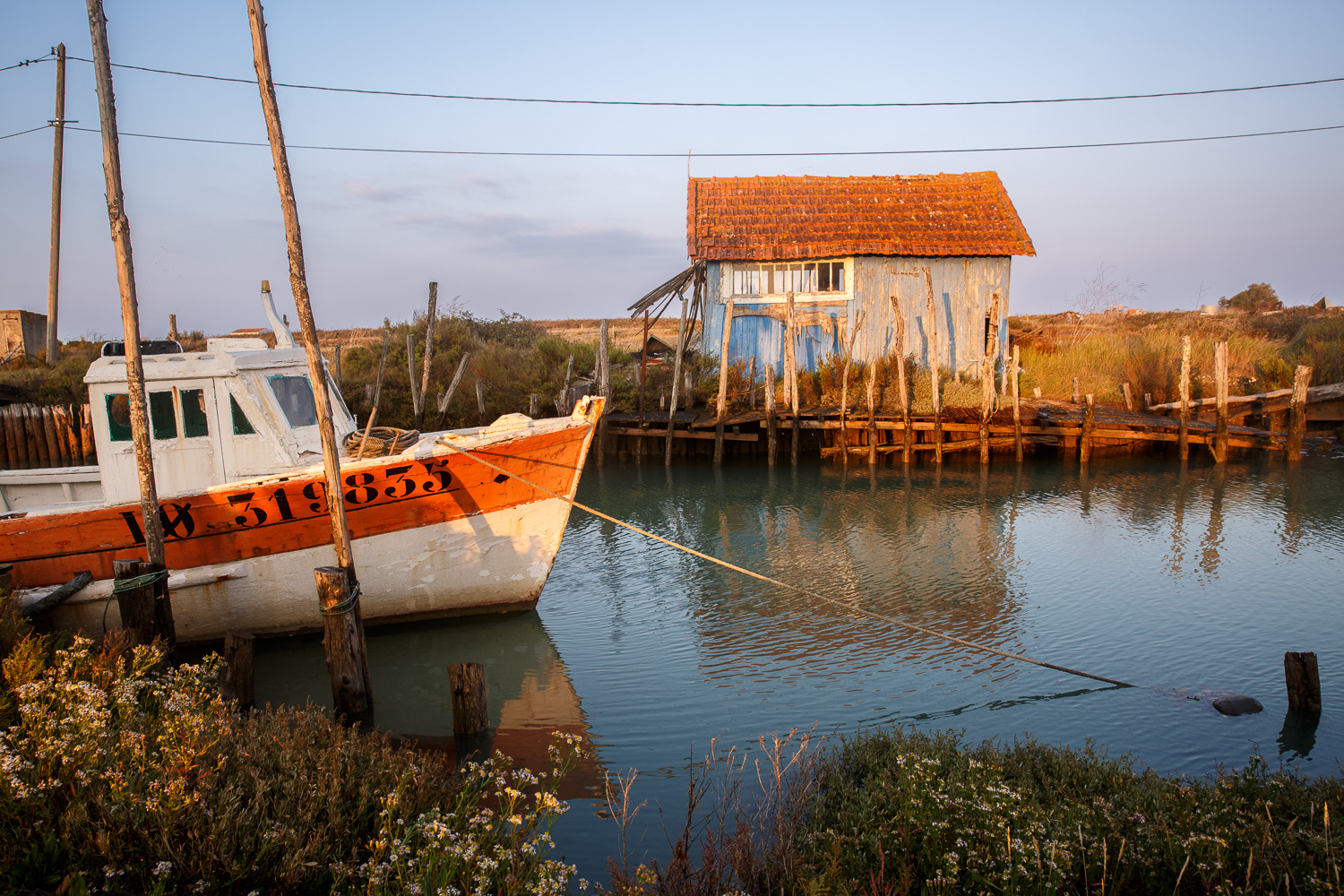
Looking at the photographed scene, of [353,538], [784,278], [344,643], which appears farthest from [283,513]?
[784,278]

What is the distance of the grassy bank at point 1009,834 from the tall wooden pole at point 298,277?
11.9 ft

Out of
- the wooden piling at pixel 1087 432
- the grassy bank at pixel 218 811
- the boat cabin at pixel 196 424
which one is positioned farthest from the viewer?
the wooden piling at pixel 1087 432

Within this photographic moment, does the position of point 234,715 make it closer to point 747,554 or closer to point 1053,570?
point 747,554

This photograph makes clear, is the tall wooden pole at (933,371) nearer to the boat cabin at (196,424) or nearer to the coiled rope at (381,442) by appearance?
the coiled rope at (381,442)

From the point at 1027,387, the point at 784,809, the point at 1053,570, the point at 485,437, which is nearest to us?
the point at 784,809

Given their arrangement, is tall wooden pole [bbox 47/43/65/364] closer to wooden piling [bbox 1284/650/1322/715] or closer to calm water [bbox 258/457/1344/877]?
calm water [bbox 258/457/1344/877]

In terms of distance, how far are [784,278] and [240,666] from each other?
1802 centimetres

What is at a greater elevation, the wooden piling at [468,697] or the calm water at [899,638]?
the wooden piling at [468,697]

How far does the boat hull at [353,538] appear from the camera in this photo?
303 inches

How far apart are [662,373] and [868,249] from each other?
6.78 metres

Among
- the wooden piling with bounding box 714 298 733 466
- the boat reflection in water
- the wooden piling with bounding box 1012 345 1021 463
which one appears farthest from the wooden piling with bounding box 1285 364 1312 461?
the boat reflection in water

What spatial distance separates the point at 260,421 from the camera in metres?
8.55

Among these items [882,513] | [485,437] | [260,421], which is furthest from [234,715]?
[882,513]

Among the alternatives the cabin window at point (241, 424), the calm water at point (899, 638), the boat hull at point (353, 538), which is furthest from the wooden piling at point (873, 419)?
the cabin window at point (241, 424)
